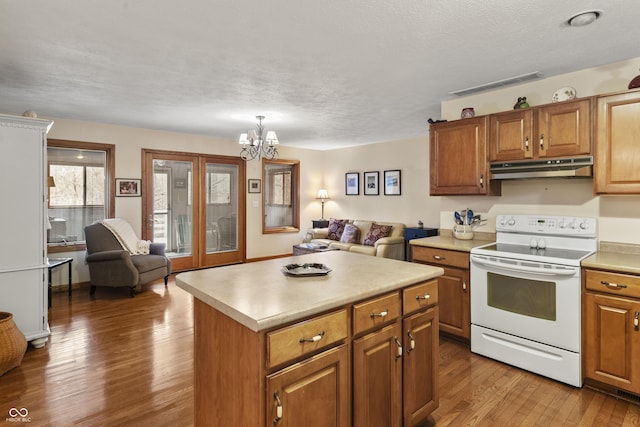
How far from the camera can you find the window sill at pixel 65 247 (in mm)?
4746

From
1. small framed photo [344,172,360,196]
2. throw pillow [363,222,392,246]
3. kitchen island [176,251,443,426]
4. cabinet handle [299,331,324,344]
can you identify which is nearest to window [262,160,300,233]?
small framed photo [344,172,360,196]

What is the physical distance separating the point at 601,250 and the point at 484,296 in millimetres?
1001

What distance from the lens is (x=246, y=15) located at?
2.05 meters

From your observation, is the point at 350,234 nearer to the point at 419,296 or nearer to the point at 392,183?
the point at 392,183

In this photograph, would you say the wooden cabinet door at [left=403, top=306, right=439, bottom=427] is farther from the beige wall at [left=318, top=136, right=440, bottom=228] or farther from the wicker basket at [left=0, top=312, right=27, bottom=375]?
the beige wall at [left=318, top=136, right=440, bottom=228]

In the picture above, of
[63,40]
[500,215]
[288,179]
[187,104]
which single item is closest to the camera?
[63,40]

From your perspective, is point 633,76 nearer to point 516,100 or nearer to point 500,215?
point 516,100

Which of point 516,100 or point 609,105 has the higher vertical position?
point 516,100

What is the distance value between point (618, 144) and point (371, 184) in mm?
4635

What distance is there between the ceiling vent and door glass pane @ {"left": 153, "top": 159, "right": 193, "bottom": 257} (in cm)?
448

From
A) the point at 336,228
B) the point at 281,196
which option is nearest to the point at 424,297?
the point at 336,228

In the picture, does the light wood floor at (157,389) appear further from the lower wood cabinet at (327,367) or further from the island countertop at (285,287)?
the island countertop at (285,287)

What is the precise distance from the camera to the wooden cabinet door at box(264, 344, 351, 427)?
1254mm

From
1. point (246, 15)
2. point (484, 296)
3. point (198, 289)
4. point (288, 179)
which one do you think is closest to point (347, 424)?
point (198, 289)
